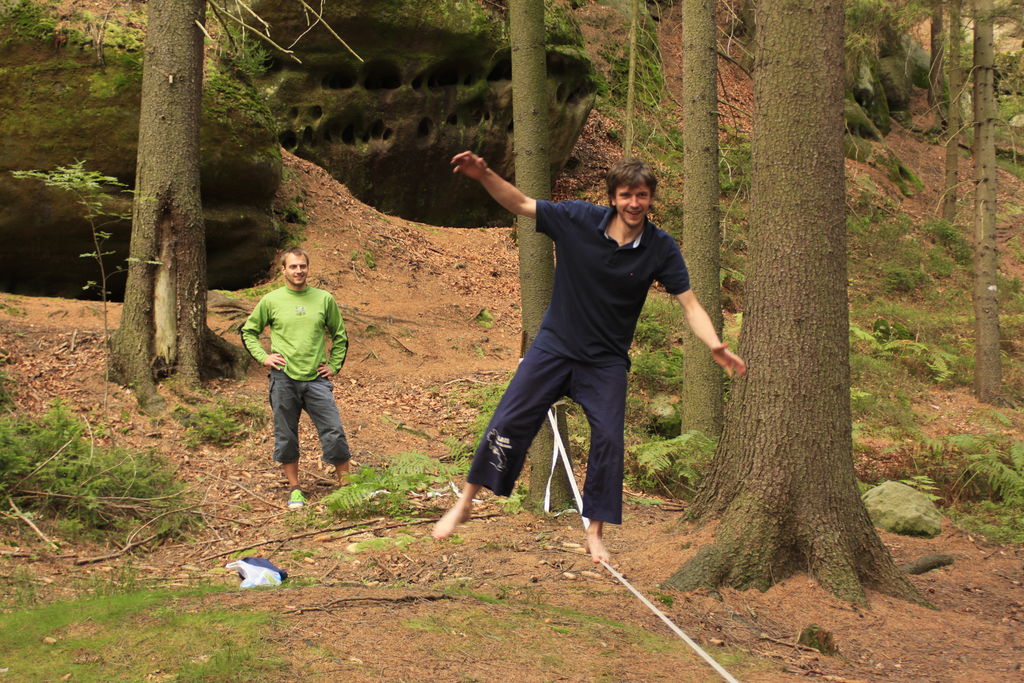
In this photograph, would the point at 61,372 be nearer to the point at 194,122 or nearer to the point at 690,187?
the point at 194,122

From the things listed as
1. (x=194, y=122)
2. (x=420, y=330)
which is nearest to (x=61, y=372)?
(x=194, y=122)

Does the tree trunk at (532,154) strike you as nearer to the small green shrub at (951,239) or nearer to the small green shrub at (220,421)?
the small green shrub at (220,421)

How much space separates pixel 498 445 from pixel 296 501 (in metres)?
3.65

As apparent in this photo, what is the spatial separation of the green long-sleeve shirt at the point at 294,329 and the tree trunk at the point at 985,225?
524 inches

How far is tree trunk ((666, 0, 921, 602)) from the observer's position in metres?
6.05

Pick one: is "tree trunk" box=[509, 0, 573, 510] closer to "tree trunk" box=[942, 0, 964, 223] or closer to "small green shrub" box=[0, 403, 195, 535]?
"small green shrub" box=[0, 403, 195, 535]

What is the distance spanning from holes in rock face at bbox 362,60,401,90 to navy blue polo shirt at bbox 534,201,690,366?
1492 centimetres

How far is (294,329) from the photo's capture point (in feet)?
27.0

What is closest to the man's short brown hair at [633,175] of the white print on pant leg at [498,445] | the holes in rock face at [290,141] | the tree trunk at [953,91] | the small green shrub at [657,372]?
the white print on pant leg at [498,445]

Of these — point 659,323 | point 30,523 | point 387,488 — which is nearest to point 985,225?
point 659,323

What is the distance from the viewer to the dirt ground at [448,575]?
14.9ft

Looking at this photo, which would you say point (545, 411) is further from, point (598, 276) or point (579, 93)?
point (579, 93)

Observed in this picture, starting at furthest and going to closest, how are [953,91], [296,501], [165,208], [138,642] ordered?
1. [953,91]
2. [165,208]
3. [296,501]
4. [138,642]

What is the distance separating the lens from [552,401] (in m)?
5.20
